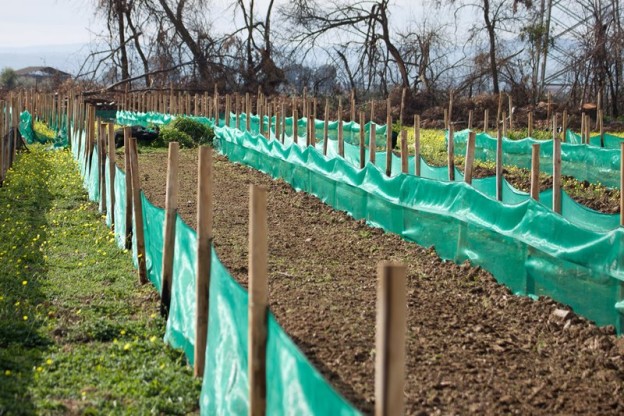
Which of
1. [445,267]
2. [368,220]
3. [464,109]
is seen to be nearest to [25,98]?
[464,109]

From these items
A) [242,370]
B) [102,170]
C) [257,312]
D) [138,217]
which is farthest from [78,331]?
[102,170]

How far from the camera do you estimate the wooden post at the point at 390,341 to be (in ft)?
10.7

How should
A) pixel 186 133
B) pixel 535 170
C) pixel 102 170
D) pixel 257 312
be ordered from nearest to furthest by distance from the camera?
pixel 257 312
pixel 535 170
pixel 102 170
pixel 186 133

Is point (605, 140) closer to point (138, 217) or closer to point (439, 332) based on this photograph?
point (138, 217)

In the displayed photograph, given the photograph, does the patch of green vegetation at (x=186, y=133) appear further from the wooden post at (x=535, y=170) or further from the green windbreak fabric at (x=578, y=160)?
the wooden post at (x=535, y=170)

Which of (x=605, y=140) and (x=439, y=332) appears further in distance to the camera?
(x=605, y=140)

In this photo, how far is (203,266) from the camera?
6.26 m

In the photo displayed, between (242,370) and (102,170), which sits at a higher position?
(102,170)

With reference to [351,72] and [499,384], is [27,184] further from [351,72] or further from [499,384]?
[351,72]

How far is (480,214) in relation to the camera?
957 cm

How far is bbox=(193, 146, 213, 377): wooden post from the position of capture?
619 centimetres

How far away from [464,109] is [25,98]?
68.0 ft

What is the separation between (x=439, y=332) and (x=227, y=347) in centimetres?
255

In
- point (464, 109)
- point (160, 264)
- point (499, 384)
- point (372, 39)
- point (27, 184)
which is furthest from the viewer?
point (372, 39)
